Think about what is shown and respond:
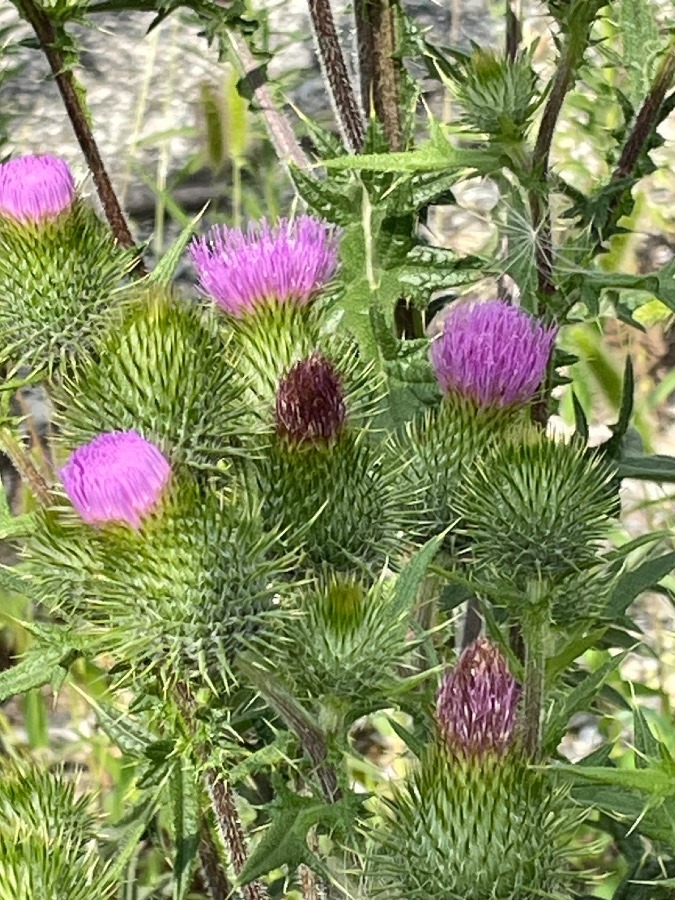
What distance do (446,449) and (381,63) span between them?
33.1 inches

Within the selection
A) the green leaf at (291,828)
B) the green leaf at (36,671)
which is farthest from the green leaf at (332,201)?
the green leaf at (291,828)

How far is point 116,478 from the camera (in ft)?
5.58

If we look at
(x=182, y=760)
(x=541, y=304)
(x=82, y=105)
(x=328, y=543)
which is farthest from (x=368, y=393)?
(x=82, y=105)

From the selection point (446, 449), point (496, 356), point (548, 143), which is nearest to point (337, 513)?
point (446, 449)

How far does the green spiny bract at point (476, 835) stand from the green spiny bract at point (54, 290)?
2.92ft

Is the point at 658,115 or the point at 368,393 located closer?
the point at 368,393

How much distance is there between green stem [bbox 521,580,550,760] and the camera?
Answer: 1738 mm

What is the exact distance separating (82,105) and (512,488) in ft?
3.83

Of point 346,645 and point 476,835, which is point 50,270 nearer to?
point 346,645

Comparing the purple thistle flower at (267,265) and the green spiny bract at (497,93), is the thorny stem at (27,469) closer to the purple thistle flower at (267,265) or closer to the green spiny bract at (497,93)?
the purple thistle flower at (267,265)

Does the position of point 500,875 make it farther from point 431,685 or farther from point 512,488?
point 512,488

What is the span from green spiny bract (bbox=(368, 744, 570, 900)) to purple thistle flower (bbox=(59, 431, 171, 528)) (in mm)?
523

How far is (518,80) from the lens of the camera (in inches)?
81.1

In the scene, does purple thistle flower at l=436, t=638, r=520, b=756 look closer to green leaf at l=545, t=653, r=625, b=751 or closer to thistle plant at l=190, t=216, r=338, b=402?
green leaf at l=545, t=653, r=625, b=751
